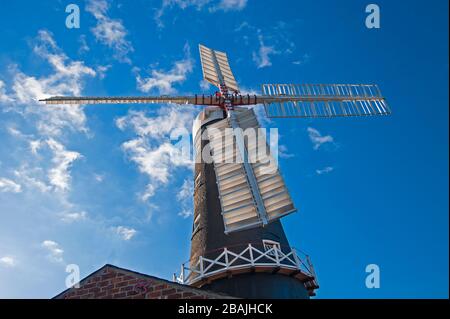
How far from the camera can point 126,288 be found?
9.71 meters

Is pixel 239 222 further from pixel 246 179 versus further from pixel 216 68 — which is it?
pixel 216 68

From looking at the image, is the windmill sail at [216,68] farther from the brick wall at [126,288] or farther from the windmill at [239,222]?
the brick wall at [126,288]

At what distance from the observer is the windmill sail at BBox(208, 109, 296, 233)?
12.5m

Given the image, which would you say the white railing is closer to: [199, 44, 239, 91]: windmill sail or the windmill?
the windmill

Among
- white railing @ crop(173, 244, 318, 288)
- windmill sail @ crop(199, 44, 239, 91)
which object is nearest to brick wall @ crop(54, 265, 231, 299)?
white railing @ crop(173, 244, 318, 288)

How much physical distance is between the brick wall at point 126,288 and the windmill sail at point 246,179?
3.22 meters

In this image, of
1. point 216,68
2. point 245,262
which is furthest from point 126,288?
point 216,68

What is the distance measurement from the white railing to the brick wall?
2.65m

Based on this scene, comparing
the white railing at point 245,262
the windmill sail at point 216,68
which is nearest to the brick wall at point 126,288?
the white railing at point 245,262

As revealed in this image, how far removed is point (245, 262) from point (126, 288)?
379cm

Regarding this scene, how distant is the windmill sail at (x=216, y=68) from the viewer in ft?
67.4
